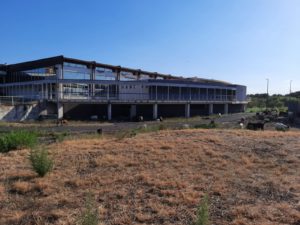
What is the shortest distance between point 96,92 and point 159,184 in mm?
49248

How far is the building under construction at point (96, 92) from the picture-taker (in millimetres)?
48781

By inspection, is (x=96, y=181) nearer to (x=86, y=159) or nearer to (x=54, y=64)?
A: (x=86, y=159)

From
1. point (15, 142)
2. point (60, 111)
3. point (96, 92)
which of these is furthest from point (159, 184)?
point (96, 92)

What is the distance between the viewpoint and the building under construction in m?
48.8

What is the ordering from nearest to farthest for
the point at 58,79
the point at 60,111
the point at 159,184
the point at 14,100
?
the point at 159,184 < the point at 60,111 < the point at 14,100 < the point at 58,79

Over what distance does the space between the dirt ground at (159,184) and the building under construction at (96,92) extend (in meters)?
34.7

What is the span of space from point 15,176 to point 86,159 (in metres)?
2.58

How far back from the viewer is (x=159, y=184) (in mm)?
8344

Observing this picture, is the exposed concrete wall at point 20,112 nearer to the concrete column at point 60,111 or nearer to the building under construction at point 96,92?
the building under construction at point 96,92

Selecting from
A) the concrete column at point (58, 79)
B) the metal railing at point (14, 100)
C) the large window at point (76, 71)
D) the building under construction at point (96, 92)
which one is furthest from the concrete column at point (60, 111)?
Result: the large window at point (76, 71)

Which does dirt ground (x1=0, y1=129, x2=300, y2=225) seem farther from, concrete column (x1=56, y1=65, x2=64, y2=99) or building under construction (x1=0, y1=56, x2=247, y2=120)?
concrete column (x1=56, y1=65, x2=64, y2=99)

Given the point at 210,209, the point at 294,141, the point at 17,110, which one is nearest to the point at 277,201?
the point at 210,209

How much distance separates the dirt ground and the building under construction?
34693 mm

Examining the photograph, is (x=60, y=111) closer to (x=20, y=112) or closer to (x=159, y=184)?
(x=20, y=112)
